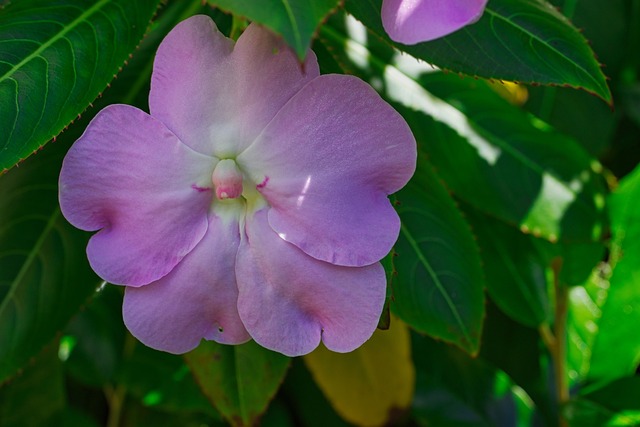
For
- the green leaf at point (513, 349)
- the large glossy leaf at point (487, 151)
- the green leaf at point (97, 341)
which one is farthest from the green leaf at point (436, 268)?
the green leaf at point (97, 341)

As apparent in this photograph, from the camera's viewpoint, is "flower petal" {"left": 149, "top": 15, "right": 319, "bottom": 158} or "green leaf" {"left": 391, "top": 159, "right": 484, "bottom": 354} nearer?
"flower petal" {"left": 149, "top": 15, "right": 319, "bottom": 158}

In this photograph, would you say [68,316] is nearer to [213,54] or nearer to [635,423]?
[213,54]

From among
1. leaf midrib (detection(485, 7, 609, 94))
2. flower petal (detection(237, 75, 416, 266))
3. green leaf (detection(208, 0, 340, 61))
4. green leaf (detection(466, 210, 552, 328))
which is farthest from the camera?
green leaf (detection(466, 210, 552, 328))

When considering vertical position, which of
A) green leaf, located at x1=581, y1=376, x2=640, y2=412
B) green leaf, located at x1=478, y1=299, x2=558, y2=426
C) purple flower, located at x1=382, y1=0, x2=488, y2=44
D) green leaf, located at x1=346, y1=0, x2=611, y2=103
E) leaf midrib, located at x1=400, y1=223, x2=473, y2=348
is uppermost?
purple flower, located at x1=382, y1=0, x2=488, y2=44

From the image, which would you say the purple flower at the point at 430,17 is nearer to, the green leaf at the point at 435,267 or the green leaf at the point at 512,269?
the green leaf at the point at 435,267

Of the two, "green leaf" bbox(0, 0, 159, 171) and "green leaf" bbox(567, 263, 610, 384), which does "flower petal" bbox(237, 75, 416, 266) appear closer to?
"green leaf" bbox(0, 0, 159, 171)

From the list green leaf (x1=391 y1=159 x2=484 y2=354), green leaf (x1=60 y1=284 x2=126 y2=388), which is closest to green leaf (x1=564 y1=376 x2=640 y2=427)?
green leaf (x1=391 y1=159 x2=484 y2=354)
